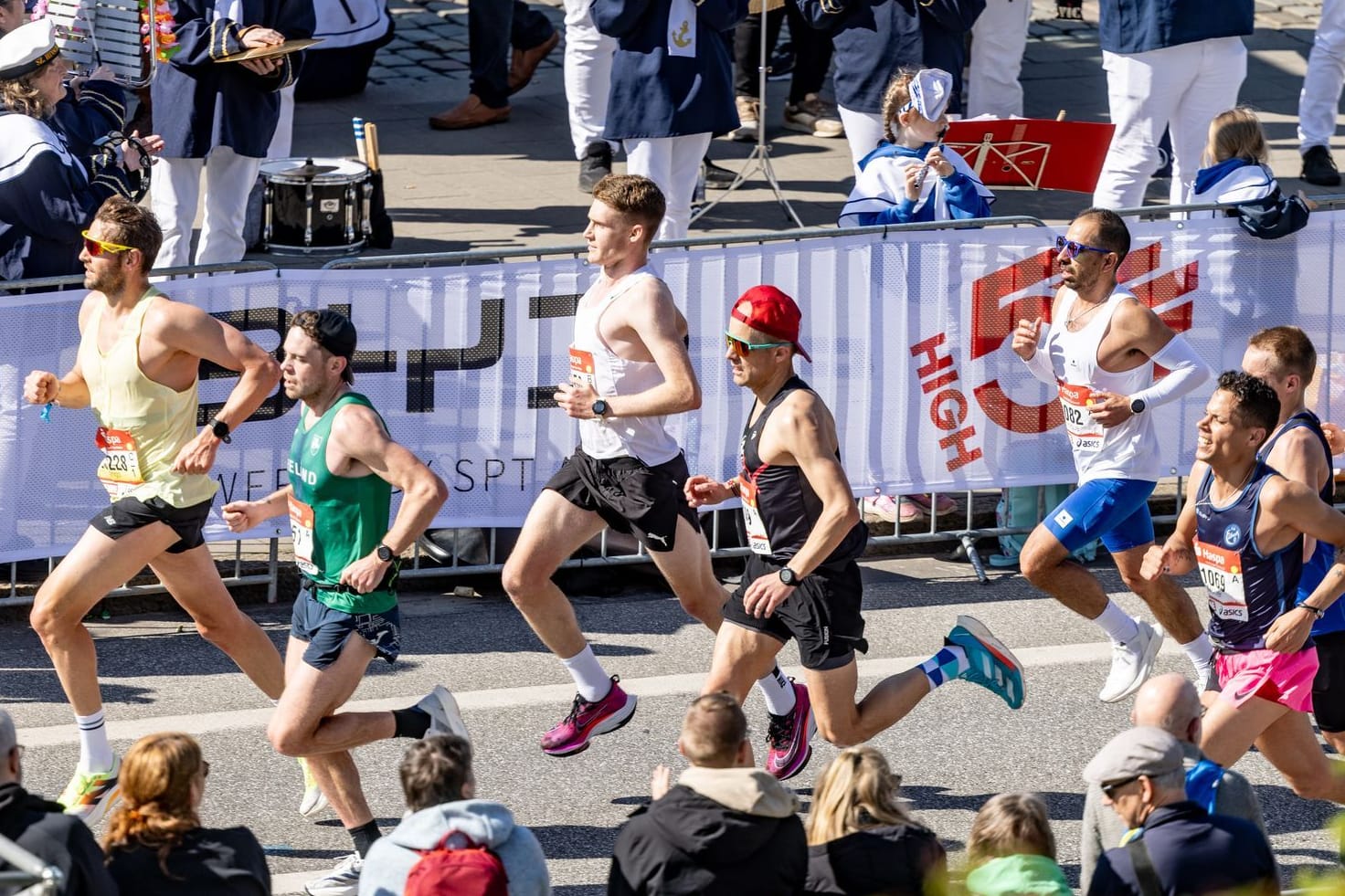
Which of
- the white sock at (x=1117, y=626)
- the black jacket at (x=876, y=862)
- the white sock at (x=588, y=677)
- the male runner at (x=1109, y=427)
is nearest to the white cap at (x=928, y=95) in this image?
the male runner at (x=1109, y=427)

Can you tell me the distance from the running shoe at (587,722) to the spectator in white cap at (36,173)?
3.04 m

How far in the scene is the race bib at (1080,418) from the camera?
26.2 feet

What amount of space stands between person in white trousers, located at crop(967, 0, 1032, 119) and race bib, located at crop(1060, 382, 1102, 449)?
5094mm

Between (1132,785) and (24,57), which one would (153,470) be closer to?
(24,57)

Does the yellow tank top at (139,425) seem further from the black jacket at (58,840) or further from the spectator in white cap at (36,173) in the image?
the black jacket at (58,840)

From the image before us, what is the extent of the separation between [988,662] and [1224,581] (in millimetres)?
1118

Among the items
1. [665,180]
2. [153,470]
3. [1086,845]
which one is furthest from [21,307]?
[1086,845]

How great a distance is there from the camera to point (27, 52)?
855 cm

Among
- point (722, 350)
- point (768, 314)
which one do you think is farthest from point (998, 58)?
point (768, 314)

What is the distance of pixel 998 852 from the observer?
514 centimetres

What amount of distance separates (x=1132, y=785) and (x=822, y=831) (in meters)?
0.81

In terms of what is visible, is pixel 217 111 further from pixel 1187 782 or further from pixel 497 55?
pixel 1187 782

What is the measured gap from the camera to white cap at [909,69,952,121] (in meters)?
9.62

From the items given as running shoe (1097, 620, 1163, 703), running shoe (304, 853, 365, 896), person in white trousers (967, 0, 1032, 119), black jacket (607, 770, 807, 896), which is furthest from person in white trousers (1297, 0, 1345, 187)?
black jacket (607, 770, 807, 896)
